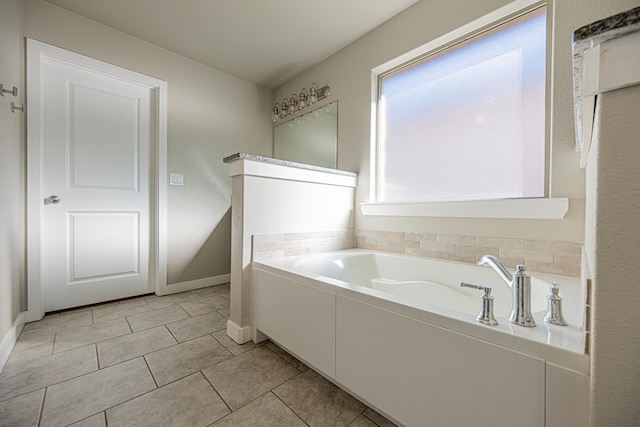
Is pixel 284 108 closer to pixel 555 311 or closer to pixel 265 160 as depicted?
pixel 265 160

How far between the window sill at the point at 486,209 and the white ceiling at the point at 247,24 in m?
1.52

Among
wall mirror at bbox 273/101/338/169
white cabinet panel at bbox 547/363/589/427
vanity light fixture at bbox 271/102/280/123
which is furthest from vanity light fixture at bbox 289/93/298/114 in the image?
white cabinet panel at bbox 547/363/589/427

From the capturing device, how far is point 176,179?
262 centimetres

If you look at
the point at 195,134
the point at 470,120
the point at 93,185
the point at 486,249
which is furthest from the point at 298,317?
the point at 195,134

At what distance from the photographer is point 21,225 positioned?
1.87m

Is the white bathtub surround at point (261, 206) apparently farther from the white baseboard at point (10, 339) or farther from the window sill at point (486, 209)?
the white baseboard at point (10, 339)

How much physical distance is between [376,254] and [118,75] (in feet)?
8.97

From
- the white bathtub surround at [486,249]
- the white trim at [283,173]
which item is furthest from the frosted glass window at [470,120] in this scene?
the white trim at [283,173]

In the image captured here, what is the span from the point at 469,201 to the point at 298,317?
4.15ft

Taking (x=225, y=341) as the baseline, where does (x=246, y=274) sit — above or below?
above

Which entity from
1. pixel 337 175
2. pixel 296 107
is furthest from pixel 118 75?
pixel 337 175

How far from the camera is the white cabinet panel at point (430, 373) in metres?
0.67

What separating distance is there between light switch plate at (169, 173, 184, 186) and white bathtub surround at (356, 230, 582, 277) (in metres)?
1.97

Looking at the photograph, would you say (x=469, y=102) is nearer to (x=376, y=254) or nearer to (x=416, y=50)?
(x=416, y=50)
